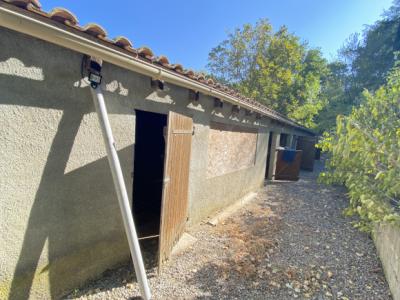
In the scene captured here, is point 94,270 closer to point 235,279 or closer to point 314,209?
point 235,279

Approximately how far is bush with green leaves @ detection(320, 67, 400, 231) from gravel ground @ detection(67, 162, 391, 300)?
3.25 ft

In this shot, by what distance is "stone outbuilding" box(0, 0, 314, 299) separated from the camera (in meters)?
2.00

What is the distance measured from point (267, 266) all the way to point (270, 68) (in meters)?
16.2

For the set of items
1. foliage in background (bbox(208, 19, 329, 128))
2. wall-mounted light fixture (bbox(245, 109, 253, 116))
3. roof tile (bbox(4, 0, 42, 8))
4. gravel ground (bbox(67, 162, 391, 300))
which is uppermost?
foliage in background (bbox(208, 19, 329, 128))

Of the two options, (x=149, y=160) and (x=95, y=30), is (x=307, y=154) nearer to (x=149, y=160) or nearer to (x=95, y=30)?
(x=149, y=160)

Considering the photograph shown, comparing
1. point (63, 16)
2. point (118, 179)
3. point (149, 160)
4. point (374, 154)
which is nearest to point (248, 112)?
point (149, 160)

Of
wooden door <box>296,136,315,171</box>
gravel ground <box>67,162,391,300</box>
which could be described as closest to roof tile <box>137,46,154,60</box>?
gravel ground <box>67,162,391,300</box>

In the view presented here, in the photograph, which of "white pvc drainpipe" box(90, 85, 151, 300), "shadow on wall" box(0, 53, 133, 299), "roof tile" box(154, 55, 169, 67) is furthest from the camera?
"roof tile" box(154, 55, 169, 67)

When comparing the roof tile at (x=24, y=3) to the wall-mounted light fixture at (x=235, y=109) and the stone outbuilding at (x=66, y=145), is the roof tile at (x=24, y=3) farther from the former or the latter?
the wall-mounted light fixture at (x=235, y=109)

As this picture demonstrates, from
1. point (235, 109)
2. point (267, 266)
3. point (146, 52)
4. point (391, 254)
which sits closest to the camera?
point (146, 52)

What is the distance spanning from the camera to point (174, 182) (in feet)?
11.4

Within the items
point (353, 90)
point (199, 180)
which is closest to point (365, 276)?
point (199, 180)

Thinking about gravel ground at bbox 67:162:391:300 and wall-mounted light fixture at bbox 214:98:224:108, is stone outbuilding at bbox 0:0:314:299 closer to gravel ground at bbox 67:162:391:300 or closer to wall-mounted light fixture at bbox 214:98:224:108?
gravel ground at bbox 67:162:391:300

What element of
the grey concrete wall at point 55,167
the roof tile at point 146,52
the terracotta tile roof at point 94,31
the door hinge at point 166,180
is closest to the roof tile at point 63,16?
the terracotta tile roof at point 94,31
